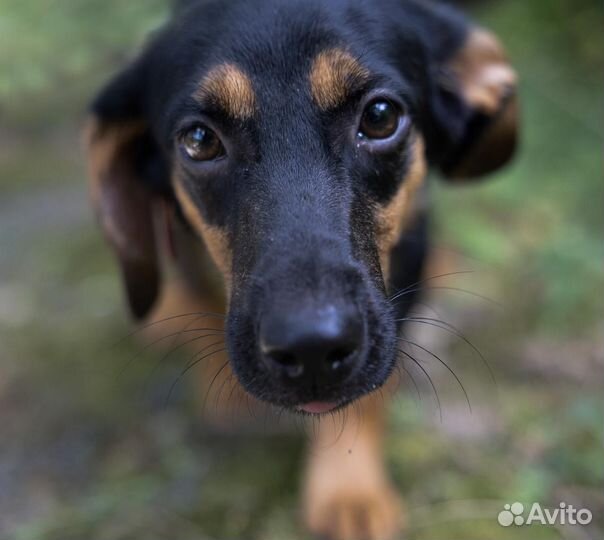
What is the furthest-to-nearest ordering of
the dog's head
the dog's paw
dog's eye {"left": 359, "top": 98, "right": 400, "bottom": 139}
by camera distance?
the dog's paw → dog's eye {"left": 359, "top": 98, "right": 400, "bottom": 139} → the dog's head

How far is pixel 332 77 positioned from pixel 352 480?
1.59 metres

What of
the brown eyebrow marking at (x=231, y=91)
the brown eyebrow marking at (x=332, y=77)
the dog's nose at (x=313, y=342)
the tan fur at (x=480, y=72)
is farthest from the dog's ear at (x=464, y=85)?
the dog's nose at (x=313, y=342)

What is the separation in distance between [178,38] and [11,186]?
3284 mm

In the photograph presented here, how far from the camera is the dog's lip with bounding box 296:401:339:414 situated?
1.89 metres

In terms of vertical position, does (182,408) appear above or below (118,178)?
below

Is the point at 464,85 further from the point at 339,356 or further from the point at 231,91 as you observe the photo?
the point at 339,356

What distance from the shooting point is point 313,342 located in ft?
5.50

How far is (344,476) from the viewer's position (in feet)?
9.24

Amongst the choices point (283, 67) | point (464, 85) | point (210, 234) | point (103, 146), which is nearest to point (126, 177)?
point (103, 146)

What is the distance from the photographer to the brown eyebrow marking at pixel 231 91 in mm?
2123

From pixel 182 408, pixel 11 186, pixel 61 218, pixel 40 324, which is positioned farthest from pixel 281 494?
pixel 11 186

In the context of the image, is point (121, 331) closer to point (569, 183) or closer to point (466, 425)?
point (466, 425)

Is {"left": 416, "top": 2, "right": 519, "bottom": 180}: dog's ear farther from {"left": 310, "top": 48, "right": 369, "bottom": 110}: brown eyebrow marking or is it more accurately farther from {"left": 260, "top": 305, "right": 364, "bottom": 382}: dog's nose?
{"left": 260, "top": 305, "right": 364, "bottom": 382}: dog's nose

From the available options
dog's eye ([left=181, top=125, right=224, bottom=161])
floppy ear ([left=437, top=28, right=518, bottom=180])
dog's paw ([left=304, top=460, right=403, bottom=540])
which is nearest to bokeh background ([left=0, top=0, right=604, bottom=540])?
dog's paw ([left=304, top=460, right=403, bottom=540])
